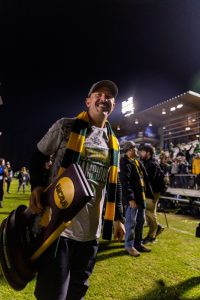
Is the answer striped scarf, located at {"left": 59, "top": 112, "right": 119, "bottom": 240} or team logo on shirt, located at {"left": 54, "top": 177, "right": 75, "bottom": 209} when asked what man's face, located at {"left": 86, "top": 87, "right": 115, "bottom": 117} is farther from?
team logo on shirt, located at {"left": 54, "top": 177, "right": 75, "bottom": 209}

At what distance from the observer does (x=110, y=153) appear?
243cm

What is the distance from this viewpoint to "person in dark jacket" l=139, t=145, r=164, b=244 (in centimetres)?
658

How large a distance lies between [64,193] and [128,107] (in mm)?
56537

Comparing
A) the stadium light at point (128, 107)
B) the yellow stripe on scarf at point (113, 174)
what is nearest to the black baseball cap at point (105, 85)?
the yellow stripe on scarf at point (113, 174)

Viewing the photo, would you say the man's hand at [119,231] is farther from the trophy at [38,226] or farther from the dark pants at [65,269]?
the trophy at [38,226]

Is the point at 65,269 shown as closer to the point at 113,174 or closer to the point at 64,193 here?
the point at 64,193

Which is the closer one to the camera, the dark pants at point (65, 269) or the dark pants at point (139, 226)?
the dark pants at point (65, 269)

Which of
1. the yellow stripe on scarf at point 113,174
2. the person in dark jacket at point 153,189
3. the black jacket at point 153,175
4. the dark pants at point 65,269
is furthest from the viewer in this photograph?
the black jacket at point 153,175

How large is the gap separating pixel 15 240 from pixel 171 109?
40.2 m

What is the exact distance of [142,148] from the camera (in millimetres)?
7059

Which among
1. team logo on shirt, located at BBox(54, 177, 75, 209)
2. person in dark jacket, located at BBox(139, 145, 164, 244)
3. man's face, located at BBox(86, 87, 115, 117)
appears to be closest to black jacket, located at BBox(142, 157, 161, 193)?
person in dark jacket, located at BBox(139, 145, 164, 244)

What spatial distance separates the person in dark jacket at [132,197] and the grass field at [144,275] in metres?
0.31

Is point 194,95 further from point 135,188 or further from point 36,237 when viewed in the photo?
point 36,237

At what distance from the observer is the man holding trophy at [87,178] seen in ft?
6.31
